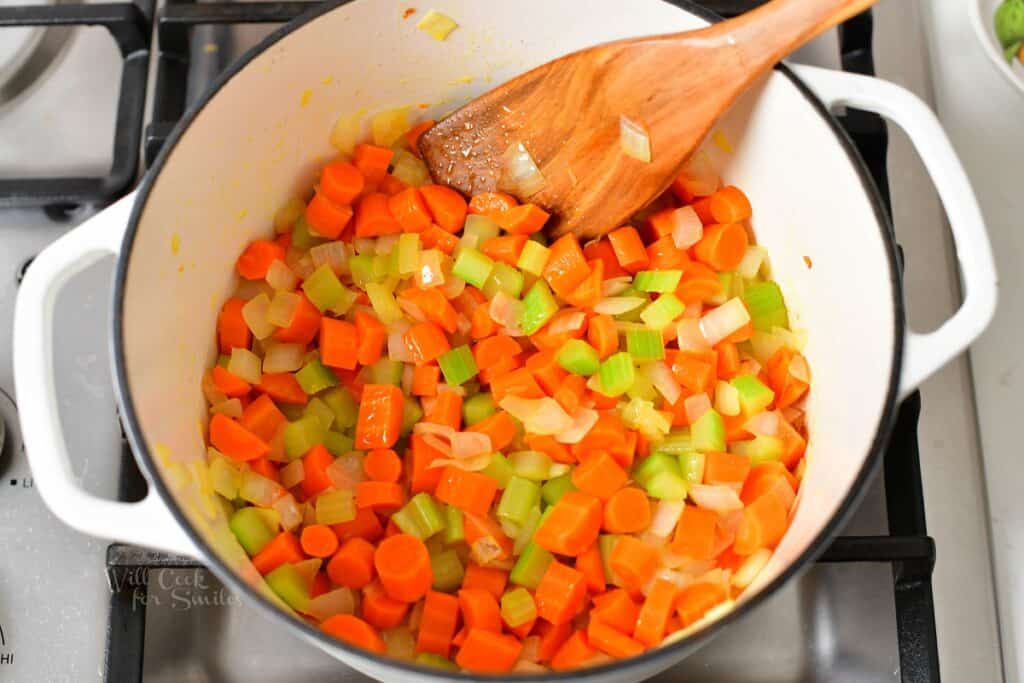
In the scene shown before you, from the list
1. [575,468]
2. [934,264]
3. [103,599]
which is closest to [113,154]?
[103,599]

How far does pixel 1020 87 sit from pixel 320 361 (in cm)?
102

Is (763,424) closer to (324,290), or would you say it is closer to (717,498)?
(717,498)

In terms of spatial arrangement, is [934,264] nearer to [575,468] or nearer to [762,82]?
[762,82]

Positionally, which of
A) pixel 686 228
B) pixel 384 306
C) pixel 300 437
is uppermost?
pixel 686 228

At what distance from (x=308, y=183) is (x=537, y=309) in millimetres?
399

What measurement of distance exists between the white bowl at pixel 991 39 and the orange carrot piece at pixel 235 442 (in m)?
1.11

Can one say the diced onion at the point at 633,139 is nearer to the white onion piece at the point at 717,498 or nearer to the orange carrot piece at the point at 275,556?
the white onion piece at the point at 717,498

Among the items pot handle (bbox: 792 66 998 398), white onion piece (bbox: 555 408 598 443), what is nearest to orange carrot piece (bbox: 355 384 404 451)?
white onion piece (bbox: 555 408 598 443)

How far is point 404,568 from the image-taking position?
1.25m

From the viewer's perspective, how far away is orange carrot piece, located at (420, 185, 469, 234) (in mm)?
1479

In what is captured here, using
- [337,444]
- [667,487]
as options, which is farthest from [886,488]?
[337,444]

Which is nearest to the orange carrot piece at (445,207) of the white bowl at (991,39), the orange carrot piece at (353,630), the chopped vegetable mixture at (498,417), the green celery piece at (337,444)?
the chopped vegetable mixture at (498,417)

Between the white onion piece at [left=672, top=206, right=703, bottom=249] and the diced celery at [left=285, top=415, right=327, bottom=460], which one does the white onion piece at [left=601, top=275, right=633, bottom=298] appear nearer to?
the white onion piece at [left=672, top=206, right=703, bottom=249]

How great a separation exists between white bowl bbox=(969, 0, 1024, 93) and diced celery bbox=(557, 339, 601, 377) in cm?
68
